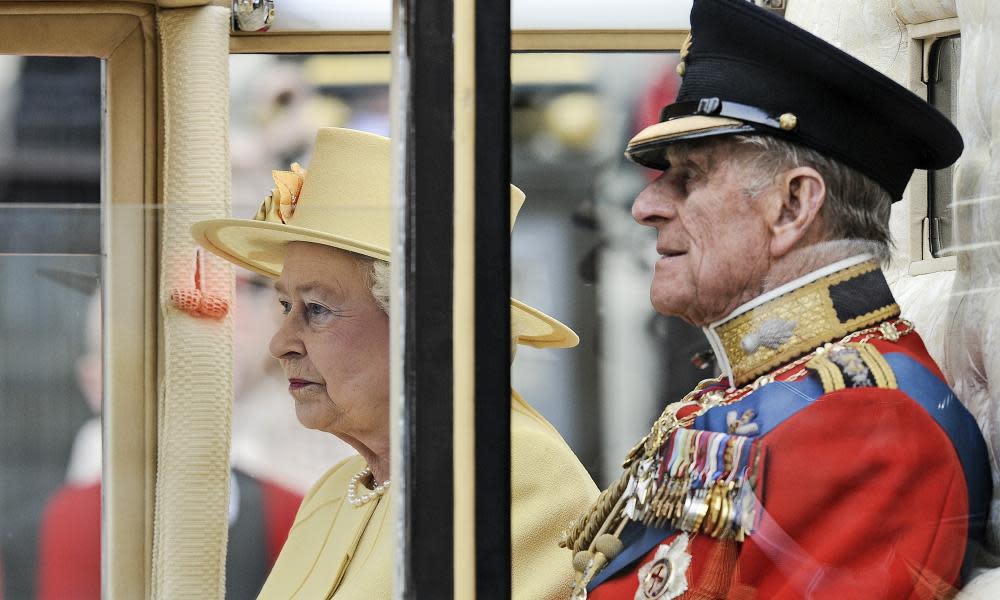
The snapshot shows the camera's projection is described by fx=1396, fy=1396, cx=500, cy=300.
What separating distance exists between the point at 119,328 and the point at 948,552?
983mm

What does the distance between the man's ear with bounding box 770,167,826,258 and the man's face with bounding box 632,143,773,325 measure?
0.05 feet

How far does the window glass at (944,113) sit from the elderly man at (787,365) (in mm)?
26

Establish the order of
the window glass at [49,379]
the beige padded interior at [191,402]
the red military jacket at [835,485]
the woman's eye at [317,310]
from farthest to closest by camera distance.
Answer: the woman's eye at [317,310], the beige padded interior at [191,402], the window glass at [49,379], the red military jacket at [835,485]

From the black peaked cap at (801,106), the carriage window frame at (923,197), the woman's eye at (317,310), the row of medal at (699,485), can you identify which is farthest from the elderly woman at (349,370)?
the carriage window frame at (923,197)

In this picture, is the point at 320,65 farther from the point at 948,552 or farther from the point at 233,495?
the point at 948,552

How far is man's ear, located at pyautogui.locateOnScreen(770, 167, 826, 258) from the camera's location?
153 cm

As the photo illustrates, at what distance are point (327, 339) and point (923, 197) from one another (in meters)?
0.75

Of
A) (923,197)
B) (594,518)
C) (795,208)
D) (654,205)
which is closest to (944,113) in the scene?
(923,197)

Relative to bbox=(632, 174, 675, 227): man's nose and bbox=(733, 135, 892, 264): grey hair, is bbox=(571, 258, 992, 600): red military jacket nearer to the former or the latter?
bbox=(733, 135, 892, 264): grey hair

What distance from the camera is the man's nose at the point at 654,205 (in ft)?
5.24

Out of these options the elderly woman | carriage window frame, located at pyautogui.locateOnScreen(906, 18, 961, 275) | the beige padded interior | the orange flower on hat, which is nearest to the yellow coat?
the elderly woman

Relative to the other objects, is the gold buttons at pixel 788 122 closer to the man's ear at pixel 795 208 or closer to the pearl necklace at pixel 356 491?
the man's ear at pixel 795 208

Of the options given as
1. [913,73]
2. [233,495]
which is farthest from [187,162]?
[913,73]

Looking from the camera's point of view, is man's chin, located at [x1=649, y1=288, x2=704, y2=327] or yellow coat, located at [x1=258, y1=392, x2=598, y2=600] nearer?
yellow coat, located at [x1=258, y1=392, x2=598, y2=600]
